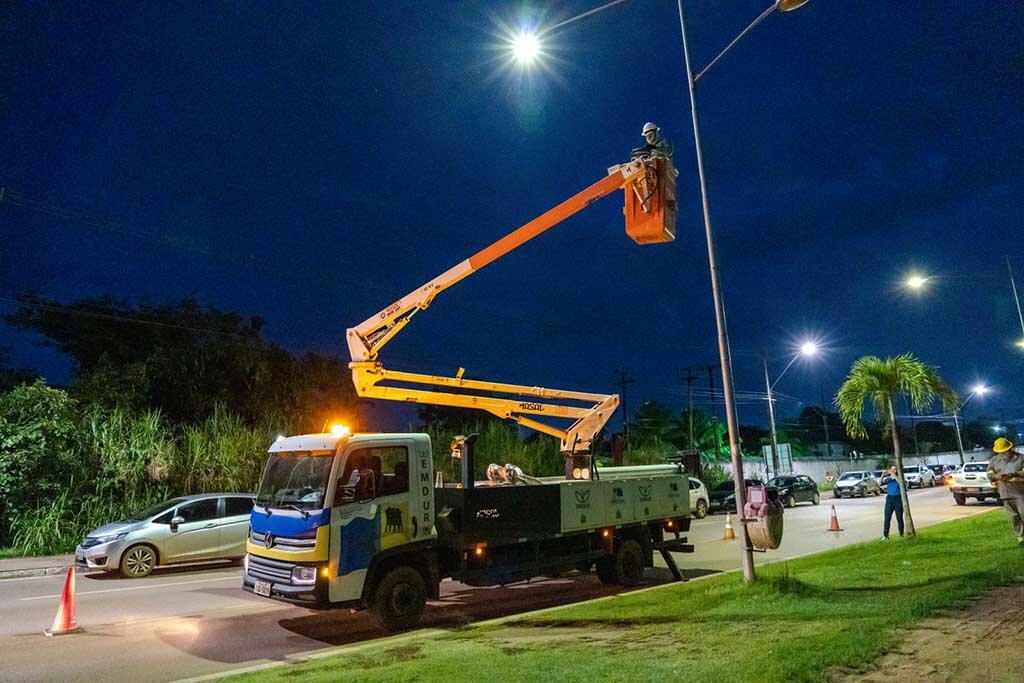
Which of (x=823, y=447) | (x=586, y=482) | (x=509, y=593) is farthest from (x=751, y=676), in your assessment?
(x=823, y=447)

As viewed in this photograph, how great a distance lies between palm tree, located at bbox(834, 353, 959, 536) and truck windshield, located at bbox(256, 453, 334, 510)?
1289 centimetres

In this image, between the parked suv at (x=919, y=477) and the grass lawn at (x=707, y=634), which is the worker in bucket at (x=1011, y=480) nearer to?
the grass lawn at (x=707, y=634)

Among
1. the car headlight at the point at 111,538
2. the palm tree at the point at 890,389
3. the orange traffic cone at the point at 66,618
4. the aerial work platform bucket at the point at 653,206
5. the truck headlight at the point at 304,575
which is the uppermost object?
the aerial work platform bucket at the point at 653,206

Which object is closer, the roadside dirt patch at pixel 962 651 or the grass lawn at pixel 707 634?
the roadside dirt patch at pixel 962 651

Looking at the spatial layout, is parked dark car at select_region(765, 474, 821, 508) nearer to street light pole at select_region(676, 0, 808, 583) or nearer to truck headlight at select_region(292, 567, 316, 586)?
street light pole at select_region(676, 0, 808, 583)

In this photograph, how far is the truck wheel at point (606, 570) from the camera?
1189cm

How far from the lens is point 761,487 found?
9812mm

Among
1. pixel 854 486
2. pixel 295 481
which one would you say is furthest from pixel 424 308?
pixel 854 486

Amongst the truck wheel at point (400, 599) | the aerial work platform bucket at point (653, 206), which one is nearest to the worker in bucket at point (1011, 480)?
the aerial work platform bucket at point (653, 206)

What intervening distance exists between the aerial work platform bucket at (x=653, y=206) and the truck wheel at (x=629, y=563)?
17.4 ft

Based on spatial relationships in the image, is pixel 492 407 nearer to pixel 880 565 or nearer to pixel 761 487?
pixel 761 487

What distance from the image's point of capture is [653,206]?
962 centimetres

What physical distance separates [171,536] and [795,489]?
89.9 feet

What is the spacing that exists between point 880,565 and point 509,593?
5922 millimetres
